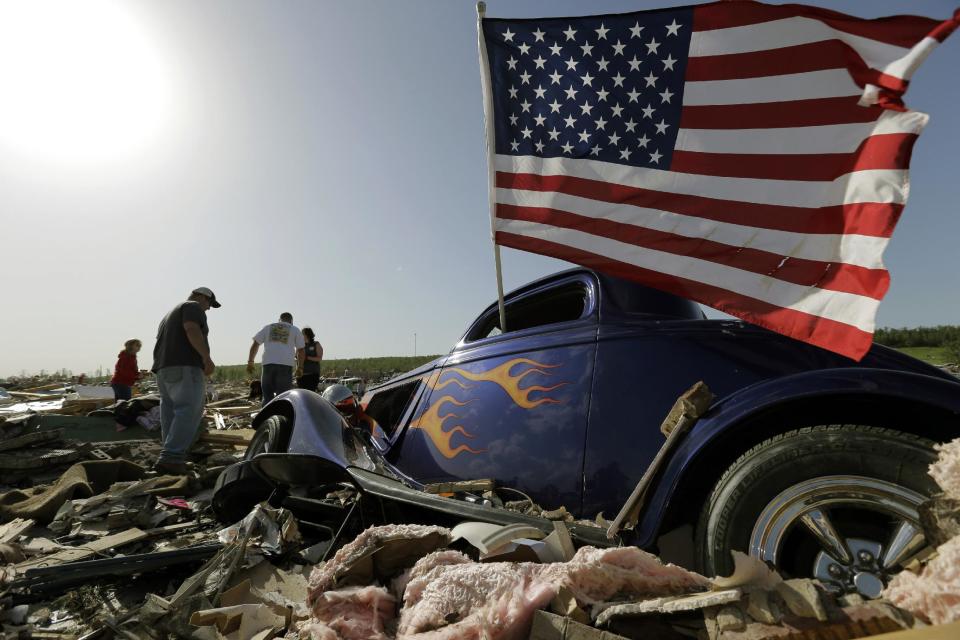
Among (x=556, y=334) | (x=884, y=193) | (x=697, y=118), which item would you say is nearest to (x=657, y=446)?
(x=556, y=334)

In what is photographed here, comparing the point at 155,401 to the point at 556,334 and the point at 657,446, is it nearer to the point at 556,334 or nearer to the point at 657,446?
the point at 556,334

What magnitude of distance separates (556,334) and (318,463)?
1522mm

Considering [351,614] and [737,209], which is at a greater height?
[737,209]

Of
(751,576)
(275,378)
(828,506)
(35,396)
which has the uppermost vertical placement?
(275,378)

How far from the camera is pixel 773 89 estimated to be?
2.36 metres

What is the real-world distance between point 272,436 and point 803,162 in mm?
3699

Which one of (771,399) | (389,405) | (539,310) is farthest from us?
(389,405)

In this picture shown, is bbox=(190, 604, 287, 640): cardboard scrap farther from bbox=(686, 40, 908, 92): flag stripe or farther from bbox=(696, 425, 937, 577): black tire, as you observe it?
bbox=(686, 40, 908, 92): flag stripe

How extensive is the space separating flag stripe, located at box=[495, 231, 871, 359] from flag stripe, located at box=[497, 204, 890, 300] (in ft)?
0.45

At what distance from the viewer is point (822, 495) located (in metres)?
1.41

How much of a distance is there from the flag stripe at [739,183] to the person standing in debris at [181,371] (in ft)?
12.9

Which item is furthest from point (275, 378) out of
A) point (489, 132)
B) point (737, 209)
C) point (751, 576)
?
point (751, 576)

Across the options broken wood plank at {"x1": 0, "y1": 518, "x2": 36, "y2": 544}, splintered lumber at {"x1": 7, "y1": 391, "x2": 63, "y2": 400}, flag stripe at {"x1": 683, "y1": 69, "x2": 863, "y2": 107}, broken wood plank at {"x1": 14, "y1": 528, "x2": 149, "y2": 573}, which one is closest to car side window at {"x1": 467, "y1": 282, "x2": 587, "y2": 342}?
flag stripe at {"x1": 683, "y1": 69, "x2": 863, "y2": 107}

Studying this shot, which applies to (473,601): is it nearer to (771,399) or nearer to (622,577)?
(622,577)
